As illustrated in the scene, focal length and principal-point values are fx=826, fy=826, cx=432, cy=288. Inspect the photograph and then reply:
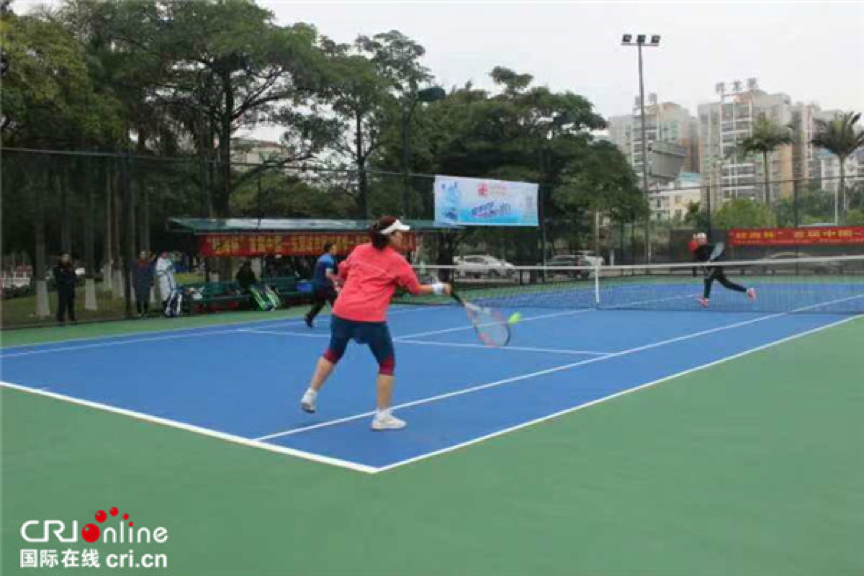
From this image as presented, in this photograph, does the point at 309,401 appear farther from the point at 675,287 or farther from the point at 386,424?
the point at 675,287

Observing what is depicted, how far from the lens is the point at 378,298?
6520mm

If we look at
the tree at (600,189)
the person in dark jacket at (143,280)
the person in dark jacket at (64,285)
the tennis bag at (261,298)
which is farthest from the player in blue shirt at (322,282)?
the tree at (600,189)

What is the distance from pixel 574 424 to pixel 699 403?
56.9 inches

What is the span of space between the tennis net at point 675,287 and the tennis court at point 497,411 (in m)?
3.67

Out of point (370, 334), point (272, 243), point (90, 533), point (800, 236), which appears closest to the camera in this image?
point (90, 533)

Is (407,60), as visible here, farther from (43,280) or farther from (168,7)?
(43,280)

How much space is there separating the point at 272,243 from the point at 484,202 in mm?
8150

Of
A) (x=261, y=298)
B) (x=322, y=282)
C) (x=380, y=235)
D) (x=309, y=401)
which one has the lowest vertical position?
(x=309, y=401)

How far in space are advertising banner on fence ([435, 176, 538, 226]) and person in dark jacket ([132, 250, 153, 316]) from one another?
9.00 m

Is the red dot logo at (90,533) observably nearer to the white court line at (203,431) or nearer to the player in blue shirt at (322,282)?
the white court line at (203,431)

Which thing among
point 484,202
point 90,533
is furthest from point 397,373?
point 484,202

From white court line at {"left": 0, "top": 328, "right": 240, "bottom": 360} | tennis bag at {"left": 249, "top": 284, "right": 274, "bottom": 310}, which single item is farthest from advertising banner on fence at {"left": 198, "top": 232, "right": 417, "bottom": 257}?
white court line at {"left": 0, "top": 328, "right": 240, "bottom": 360}

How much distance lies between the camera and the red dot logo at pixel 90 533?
429cm

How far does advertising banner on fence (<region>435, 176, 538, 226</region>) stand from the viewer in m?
25.0
